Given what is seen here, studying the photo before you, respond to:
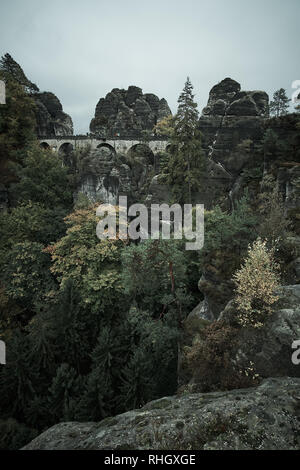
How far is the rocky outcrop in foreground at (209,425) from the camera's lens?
14.5 ft

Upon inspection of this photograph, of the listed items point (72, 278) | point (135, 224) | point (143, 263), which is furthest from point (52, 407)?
point (135, 224)

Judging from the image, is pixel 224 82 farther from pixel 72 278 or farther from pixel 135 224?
pixel 72 278

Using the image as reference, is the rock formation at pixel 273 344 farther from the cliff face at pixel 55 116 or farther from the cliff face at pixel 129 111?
the cliff face at pixel 55 116

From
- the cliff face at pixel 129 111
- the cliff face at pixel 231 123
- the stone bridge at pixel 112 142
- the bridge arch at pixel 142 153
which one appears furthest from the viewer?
the cliff face at pixel 129 111

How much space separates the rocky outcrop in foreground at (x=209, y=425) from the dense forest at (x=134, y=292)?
105 centimetres

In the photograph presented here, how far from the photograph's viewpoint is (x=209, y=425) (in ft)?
15.7

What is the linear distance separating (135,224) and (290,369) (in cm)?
2067

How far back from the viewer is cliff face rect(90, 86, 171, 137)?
4972 cm

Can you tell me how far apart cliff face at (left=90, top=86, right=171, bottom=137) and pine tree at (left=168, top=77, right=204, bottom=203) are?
3032 centimetres

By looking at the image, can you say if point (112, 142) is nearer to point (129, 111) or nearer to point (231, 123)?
point (129, 111)

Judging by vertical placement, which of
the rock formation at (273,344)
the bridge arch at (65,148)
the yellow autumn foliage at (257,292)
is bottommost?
the rock formation at (273,344)

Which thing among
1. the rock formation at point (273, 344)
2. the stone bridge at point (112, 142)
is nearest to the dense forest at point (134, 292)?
the rock formation at point (273, 344)

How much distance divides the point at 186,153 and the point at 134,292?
621 inches

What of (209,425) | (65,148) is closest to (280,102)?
(65,148)
